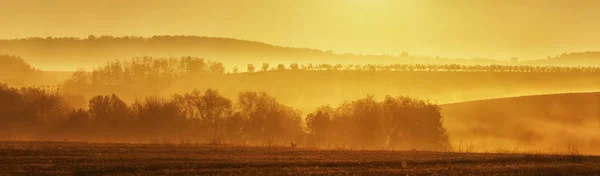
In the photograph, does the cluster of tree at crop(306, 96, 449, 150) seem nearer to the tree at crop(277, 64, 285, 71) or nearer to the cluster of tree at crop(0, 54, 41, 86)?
the tree at crop(277, 64, 285, 71)

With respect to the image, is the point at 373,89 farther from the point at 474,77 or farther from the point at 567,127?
the point at 567,127

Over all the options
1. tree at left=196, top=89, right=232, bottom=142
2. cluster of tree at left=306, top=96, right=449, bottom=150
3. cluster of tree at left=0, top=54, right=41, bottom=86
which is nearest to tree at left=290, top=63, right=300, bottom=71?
cluster of tree at left=0, top=54, right=41, bottom=86

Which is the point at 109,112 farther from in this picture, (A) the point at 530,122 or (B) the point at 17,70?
(B) the point at 17,70

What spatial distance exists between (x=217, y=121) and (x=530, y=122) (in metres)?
45.6

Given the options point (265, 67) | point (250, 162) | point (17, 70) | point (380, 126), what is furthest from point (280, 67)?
point (250, 162)

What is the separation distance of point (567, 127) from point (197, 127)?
50.3 meters

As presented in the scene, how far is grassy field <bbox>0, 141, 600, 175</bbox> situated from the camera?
37.0m

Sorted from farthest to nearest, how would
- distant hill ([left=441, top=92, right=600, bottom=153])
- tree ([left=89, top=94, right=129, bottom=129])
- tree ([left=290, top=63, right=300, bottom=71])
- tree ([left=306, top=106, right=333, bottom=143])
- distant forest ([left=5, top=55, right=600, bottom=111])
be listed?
tree ([left=290, top=63, right=300, bottom=71]) < distant forest ([left=5, top=55, right=600, bottom=111]) < distant hill ([left=441, top=92, right=600, bottom=153]) < tree ([left=306, top=106, right=333, bottom=143]) < tree ([left=89, top=94, right=129, bottom=129])

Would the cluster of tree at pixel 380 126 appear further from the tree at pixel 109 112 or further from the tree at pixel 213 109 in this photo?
the tree at pixel 109 112

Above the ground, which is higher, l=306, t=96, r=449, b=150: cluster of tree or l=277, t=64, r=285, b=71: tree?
l=277, t=64, r=285, b=71: tree

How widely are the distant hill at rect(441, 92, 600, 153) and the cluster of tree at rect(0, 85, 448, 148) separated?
1128 centimetres

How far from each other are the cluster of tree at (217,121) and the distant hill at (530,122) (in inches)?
444

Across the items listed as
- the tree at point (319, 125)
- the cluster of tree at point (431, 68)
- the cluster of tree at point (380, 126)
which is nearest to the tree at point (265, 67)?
the cluster of tree at point (431, 68)

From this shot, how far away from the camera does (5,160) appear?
127 feet
